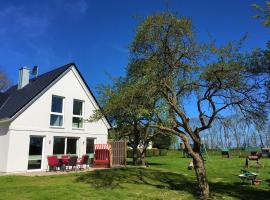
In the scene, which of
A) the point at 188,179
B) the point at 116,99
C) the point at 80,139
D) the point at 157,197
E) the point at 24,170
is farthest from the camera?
the point at 80,139

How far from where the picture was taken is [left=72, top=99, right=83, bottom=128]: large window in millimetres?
24453

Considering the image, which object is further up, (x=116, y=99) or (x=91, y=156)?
(x=116, y=99)

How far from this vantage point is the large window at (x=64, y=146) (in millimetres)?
22641

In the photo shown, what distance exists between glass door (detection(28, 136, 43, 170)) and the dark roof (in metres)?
2.42

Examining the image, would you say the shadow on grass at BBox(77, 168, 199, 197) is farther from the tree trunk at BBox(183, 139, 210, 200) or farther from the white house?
the white house

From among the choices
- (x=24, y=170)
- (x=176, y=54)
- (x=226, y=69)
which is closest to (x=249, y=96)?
(x=226, y=69)

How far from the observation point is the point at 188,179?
58.1 feet

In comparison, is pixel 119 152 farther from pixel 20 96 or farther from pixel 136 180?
pixel 136 180

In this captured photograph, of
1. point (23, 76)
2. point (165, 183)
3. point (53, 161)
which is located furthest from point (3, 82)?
point (165, 183)

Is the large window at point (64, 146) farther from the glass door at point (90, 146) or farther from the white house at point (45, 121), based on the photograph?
the glass door at point (90, 146)

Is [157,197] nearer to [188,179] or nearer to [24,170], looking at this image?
[188,179]

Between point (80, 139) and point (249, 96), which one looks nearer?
point (249, 96)

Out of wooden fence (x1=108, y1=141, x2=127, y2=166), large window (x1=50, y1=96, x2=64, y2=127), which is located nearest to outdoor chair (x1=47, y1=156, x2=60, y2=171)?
large window (x1=50, y1=96, x2=64, y2=127)

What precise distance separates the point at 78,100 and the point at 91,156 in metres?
4.89
